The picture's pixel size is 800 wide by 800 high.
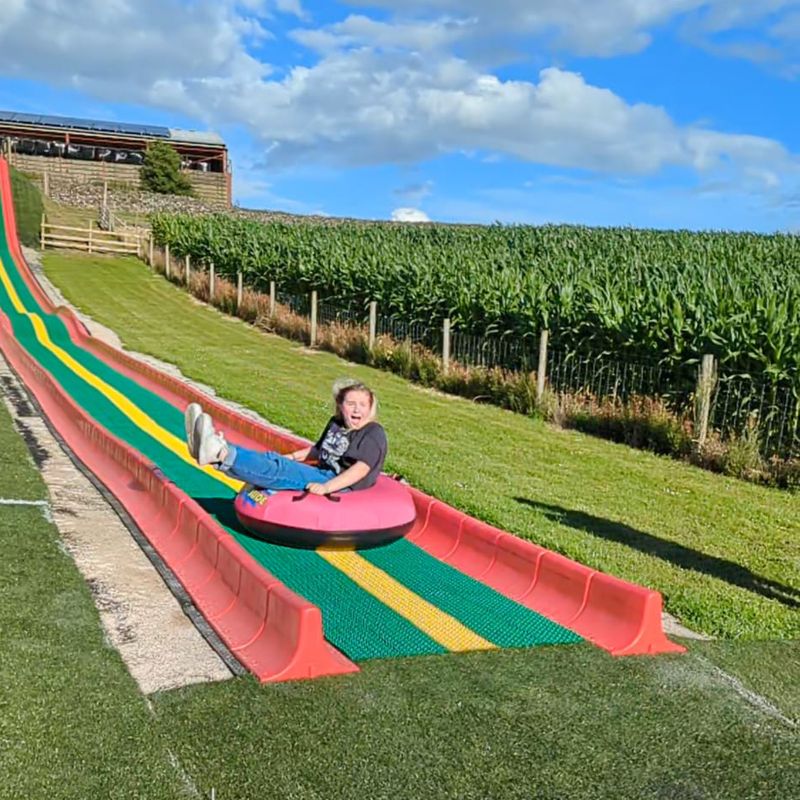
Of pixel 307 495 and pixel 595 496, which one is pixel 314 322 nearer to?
pixel 595 496

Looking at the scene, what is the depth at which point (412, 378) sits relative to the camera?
18.3 metres

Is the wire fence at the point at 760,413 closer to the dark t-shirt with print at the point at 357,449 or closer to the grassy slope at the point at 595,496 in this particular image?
the grassy slope at the point at 595,496

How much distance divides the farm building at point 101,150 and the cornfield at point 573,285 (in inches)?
1026

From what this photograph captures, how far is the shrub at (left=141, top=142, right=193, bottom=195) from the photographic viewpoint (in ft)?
188

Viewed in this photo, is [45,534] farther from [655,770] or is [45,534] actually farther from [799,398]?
[799,398]

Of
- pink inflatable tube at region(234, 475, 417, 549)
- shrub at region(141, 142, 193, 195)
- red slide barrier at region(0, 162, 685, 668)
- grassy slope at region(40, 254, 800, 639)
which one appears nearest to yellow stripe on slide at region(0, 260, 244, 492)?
grassy slope at region(40, 254, 800, 639)

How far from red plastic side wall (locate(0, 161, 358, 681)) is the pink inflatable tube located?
0.43 meters

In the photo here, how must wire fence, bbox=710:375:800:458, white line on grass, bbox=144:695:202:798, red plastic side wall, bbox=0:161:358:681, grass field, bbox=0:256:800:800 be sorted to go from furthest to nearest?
wire fence, bbox=710:375:800:458, red plastic side wall, bbox=0:161:358:681, grass field, bbox=0:256:800:800, white line on grass, bbox=144:695:202:798

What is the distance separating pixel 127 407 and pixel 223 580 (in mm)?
8985

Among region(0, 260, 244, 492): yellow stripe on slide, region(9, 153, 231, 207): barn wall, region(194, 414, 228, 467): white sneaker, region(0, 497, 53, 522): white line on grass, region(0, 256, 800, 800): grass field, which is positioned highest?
region(9, 153, 231, 207): barn wall

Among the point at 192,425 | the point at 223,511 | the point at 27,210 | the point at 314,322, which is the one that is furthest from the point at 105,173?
the point at 192,425

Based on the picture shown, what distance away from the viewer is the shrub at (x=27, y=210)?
39.1 m

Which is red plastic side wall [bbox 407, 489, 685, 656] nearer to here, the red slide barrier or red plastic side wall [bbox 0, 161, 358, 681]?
the red slide barrier

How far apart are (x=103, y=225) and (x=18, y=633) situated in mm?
44856
